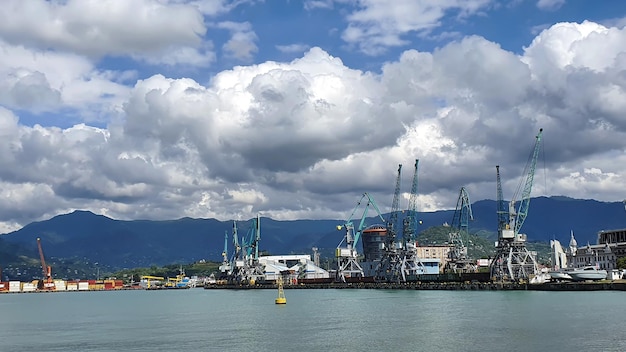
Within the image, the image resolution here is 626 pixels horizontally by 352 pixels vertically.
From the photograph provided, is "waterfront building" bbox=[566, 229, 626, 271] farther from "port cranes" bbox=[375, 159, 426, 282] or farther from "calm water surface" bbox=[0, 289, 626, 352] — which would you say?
"calm water surface" bbox=[0, 289, 626, 352]

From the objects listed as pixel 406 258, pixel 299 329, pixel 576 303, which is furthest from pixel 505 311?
pixel 406 258

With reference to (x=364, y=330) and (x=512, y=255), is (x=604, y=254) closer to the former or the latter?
(x=512, y=255)

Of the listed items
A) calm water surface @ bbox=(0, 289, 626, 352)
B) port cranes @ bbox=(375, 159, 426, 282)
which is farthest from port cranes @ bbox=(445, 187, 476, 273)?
calm water surface @ bbox=(0, 289, 626, 352)

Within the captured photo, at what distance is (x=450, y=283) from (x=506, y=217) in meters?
19.0

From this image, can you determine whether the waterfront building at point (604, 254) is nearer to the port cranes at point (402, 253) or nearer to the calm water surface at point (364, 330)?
the port cranes at point (402, 253)

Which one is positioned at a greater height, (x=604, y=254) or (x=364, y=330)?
(x=604, y=254)

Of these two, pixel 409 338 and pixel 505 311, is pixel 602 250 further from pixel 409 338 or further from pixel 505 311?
pixel 409 338

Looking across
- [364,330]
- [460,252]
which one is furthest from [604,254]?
[364,330]

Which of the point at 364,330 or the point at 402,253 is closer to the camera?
the point at 364,330

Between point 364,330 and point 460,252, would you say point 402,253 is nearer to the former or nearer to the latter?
point 460,252

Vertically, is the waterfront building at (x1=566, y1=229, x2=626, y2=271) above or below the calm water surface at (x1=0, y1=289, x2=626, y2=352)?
above

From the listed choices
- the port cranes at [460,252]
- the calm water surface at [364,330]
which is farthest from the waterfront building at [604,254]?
the calm water surface at [364,330]

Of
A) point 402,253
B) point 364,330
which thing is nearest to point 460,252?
point 402,253

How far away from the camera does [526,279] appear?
438ft
